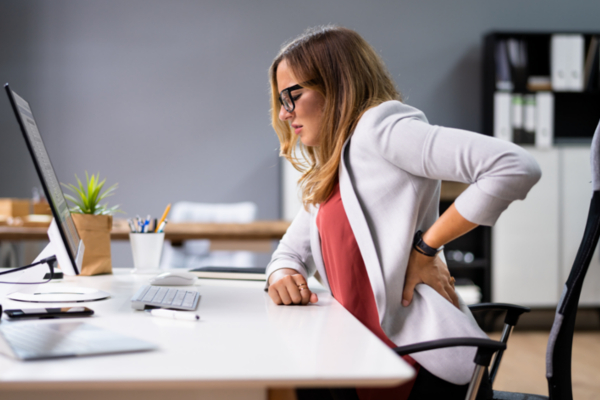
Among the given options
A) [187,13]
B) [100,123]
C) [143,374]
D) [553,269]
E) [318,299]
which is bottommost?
[553,269]

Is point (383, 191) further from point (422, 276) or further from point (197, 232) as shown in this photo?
point (197, 232)

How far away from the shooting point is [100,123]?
4047 mm

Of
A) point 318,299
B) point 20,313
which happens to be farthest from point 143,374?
point 318,299

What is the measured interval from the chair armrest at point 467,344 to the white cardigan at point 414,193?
0.35ft

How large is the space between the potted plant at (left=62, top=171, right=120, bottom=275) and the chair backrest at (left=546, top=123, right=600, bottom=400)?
1138 mm

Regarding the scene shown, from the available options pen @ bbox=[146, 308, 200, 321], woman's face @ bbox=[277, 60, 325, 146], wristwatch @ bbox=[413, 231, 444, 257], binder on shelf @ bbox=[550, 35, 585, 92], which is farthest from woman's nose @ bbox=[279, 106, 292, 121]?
binder on shelf @ bbox=[550, 35, 585, 92]

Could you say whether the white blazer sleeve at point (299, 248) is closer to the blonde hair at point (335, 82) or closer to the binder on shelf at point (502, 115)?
the blonde hair at point (335, 82)

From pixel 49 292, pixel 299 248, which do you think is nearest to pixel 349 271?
pixel 299 248

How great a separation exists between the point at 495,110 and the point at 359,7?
1.43 m

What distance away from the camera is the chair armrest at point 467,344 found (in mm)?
768

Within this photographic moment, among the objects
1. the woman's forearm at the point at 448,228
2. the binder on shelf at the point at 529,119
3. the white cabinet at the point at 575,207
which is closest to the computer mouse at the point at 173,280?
the woman's forearm at the point at 448,228

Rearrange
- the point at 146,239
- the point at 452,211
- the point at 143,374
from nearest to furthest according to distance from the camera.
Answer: the point at 143,374 → the point at 452,211 → the point at 146,239

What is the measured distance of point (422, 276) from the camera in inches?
39.0

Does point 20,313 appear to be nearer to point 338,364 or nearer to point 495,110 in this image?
point 338,364
